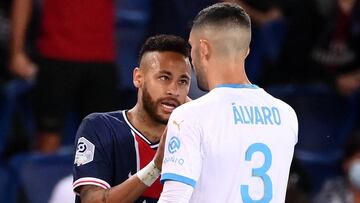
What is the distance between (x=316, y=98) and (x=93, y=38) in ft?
5.89

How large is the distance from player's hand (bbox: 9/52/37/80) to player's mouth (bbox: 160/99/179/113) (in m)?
2.83

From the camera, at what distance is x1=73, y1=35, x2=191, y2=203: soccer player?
446 cm

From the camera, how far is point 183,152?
12.9 feet

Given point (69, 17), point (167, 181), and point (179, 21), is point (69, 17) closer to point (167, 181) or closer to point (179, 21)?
point (179, 21)

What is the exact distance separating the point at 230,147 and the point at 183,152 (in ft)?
0.64

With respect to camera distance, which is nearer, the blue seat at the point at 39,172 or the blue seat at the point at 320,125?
the blue seat at the point at 39,172

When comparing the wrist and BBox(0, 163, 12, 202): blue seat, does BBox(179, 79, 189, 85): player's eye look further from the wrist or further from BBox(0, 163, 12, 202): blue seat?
BBox(0, 163, 12, 202): blue seat

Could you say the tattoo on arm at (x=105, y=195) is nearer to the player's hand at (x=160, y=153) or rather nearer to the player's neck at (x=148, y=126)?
the player's hand at (x=160, y=153)

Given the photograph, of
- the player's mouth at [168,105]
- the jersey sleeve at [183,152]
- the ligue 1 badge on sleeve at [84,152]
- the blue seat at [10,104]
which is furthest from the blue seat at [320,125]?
the jersey sleeve at [183,152]

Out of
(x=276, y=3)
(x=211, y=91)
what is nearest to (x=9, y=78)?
(x=276, y=3)

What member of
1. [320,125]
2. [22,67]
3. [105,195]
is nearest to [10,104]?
A: [22,67]

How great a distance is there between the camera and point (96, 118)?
4.61 metres

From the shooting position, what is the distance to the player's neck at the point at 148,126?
468 centimetres

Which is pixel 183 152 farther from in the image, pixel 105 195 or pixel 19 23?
pixel 19 23
